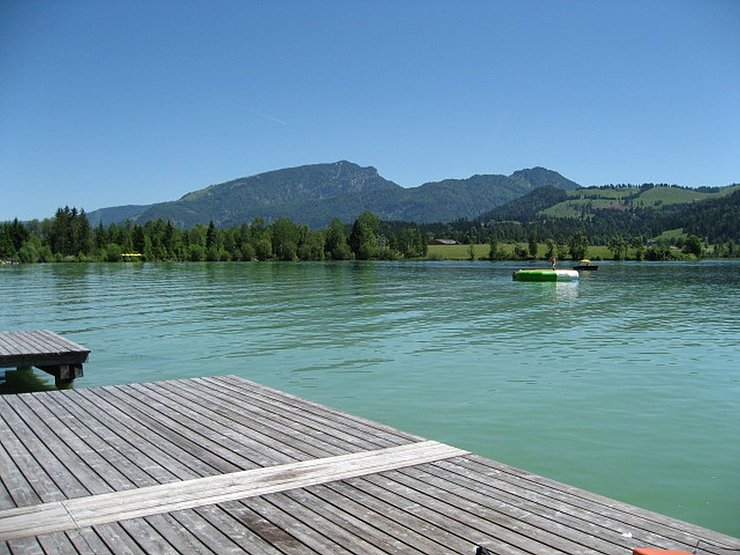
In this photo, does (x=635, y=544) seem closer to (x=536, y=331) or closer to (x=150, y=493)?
(x=150, y=493)

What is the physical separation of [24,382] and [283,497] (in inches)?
552

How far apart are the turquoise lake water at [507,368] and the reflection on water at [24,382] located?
39.8 inches

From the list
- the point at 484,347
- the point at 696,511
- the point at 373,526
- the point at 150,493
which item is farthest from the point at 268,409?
the point at 484,347

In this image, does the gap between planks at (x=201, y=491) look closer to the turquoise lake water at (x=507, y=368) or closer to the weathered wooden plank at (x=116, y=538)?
the weathered wooden plank at (x=116, y=538)

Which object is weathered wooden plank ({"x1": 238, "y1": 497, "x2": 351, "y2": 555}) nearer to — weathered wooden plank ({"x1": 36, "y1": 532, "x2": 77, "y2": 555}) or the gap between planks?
the gap between planks

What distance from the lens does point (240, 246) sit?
577 ft

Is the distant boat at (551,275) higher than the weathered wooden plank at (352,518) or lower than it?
lower

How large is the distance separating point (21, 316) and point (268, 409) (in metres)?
27.3

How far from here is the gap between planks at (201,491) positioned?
231 inches

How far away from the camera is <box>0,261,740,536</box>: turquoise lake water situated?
11.0 m

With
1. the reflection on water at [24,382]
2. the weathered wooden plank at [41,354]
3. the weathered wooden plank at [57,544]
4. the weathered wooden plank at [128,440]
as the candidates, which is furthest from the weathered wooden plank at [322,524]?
the reflection on water at [24,382]

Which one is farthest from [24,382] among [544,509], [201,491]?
[544,509]

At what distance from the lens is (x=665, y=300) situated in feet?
146

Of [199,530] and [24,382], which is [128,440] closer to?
[199,530]
